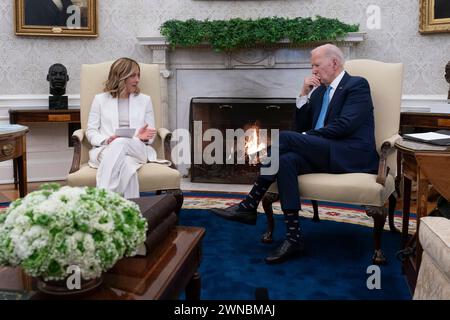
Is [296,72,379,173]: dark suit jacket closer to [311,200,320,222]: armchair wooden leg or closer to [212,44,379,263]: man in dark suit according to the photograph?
[212,44,379,263]: man in dark suit

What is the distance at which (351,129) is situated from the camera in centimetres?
318

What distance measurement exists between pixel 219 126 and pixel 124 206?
4.11 meters

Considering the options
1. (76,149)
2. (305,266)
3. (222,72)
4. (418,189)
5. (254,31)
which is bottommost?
(305,266)

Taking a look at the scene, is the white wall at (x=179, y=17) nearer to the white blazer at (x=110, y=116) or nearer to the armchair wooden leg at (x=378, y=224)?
the white blazer at (x=110, y=116)

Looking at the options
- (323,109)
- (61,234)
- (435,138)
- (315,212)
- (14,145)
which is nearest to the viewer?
(61,234)

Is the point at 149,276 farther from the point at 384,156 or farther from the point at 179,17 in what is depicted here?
the point at 179,17

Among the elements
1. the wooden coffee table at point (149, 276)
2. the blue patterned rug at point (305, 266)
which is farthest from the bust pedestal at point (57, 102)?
the wooden coffee table at point (149, 276)

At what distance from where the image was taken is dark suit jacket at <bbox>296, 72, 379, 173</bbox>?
124 inches

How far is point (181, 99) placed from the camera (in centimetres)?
565

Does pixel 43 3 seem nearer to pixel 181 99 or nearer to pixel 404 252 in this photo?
pixel 181 99

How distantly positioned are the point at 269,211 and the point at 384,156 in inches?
33.2

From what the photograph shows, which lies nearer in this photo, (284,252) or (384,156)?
(284,252)

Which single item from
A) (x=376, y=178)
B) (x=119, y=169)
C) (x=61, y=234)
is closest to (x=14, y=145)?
(x=119, y=169)
